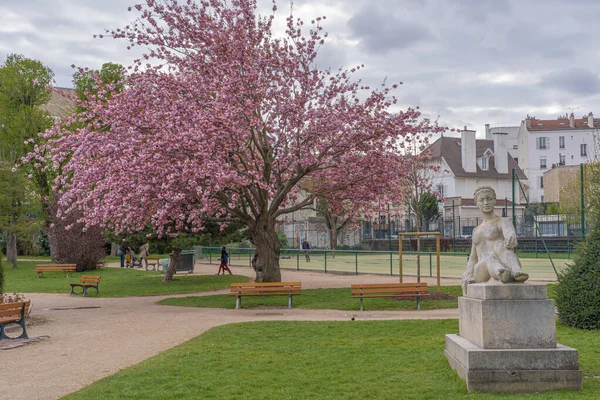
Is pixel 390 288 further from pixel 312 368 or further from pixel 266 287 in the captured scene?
pixel 312 368

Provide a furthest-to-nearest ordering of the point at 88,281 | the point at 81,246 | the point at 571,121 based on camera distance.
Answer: the point at 571,121
the point at 81,246
the point at 88,281

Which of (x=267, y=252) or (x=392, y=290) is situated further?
(x=267, y=252)

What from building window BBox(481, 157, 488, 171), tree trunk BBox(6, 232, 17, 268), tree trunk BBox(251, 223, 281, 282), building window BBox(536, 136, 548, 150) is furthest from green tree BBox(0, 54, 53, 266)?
building window BBox(536, 136, 548, 150)

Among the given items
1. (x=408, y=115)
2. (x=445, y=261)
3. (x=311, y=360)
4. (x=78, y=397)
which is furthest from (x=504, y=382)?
(x=445, y=261)

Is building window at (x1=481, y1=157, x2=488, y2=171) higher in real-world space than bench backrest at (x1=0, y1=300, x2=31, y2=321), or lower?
higher

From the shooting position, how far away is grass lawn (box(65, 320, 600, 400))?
805 centimetres

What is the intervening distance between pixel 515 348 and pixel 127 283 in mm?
23789

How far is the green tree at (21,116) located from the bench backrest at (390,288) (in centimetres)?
3244

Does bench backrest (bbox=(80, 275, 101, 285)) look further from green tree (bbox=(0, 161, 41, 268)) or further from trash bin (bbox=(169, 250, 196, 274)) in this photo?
green tree (bbox=(0, 161, 41, 268))

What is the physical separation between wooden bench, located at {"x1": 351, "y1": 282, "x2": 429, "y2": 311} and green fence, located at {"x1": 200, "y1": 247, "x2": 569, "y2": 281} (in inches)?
321

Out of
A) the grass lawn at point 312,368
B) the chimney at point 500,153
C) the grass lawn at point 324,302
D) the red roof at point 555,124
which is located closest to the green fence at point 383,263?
the grass lawn at point 324,302

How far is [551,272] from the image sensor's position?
2631 cm

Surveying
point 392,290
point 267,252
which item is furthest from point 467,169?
point 392,290

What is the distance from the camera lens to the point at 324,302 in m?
19.7
